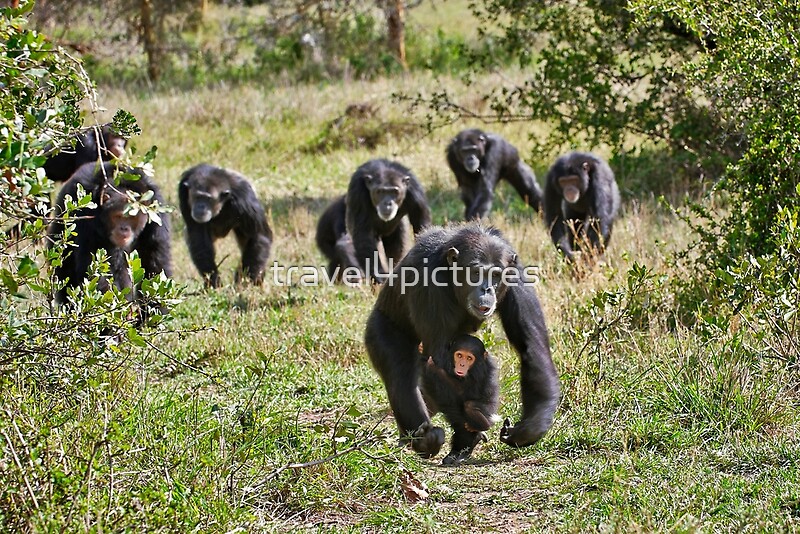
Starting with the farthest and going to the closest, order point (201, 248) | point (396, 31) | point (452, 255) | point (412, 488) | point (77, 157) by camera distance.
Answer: point (396, 31)
point (201, 248)
point (77, 157)
point (452, 255)
point (412, 488)

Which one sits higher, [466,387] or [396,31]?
[396,31]

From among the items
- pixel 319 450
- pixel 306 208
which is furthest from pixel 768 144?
pixel 306 208

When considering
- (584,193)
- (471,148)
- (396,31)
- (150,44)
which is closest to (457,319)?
(584,193)

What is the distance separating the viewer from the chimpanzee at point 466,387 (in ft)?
18.0

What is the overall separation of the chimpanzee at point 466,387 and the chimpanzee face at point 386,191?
493cm

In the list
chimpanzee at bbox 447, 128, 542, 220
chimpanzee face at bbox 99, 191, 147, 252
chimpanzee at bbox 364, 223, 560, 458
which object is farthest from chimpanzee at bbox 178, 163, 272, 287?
chimpanzee at bbox 364, 223, 560, 458

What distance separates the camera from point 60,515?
3.55 metres

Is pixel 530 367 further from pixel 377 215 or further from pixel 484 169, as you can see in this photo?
pixel 484 169

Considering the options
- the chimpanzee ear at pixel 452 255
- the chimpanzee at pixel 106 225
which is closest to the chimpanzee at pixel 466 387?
the chimpanzee ear at pixel 452 255

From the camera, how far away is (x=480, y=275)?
5246mm

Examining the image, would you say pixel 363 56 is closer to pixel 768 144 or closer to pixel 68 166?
pixel 68 166

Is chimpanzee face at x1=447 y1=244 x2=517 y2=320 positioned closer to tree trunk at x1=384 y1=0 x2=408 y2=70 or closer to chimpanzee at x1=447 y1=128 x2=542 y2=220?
chimpanzee at x1=447 y1=128 x2=542 y2=220

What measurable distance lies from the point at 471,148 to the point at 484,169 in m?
0.33

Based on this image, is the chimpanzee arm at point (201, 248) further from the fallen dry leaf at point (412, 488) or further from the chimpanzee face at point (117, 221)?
the fallen dry leaf at point (412, 488)
